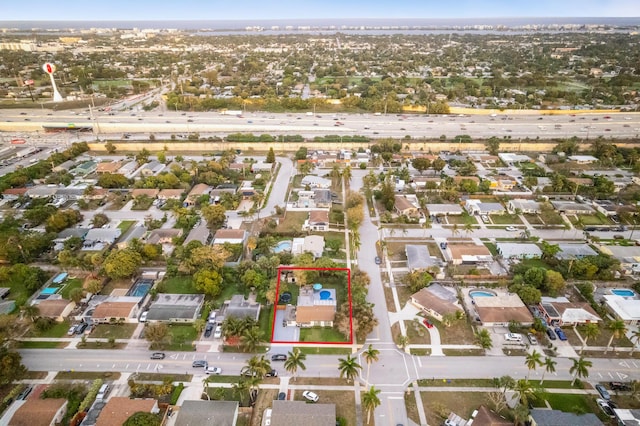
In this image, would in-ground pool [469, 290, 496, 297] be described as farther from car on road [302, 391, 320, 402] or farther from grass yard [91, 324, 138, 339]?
grass yard [91, 324, 138, 339]

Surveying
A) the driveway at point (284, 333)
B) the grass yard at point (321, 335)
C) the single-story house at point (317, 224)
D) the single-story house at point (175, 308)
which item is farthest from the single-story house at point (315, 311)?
the single-story house at point (317, 224)

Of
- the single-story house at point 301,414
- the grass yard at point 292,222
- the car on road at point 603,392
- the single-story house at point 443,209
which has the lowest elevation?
the car on road at point 603,392

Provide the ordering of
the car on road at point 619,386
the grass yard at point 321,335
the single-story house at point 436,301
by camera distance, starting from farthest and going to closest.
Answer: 1. the single-story house at point 436,301
2. the grass yard at point 321,335
3. the car on road at point 619,386

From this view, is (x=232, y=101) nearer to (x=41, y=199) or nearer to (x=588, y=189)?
(x=41, y=199)

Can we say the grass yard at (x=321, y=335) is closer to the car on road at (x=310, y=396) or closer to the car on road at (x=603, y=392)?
the car on road at (x=310, y=396)

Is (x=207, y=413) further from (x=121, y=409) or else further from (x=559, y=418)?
(x=559, y=418)

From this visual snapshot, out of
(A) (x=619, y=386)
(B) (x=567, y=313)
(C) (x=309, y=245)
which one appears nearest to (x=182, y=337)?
(C) (x=309, y=245)

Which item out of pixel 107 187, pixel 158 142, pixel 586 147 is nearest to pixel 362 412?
pixel 107 187
